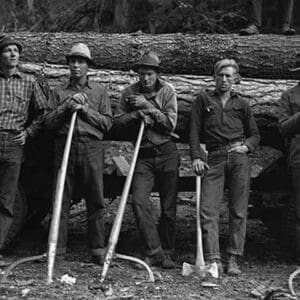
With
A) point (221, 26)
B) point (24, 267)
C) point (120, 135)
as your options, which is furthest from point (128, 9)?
point (24, 267)

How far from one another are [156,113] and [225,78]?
2.82ft

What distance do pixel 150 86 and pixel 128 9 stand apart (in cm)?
829

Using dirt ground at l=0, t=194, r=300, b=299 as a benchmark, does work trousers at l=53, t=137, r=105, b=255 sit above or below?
above

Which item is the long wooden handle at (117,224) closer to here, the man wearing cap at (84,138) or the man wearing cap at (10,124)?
the man wearing cap at (84,138)

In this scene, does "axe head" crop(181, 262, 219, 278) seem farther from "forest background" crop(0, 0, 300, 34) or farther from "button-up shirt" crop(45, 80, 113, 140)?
"forest background" crop(0, 0, 300, 34)

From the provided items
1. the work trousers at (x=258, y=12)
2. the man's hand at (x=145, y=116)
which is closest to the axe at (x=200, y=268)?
the man's hand at (x=145, y=116)

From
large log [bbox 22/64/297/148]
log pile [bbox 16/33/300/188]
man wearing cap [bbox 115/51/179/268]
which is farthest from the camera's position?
log pile [bbox 16/33/300/188]

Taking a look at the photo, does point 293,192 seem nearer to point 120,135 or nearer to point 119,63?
point 120,135

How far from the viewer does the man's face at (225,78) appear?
794cm

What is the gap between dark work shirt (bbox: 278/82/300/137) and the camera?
809cm

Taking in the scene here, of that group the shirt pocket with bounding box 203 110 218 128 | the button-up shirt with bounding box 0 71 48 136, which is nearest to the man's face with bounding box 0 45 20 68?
the button-up shirt with bounding box 0 71 48 136

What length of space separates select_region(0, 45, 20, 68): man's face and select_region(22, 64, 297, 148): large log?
108 cm

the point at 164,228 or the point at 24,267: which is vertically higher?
the point at 164,228

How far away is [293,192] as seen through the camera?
336 inches
